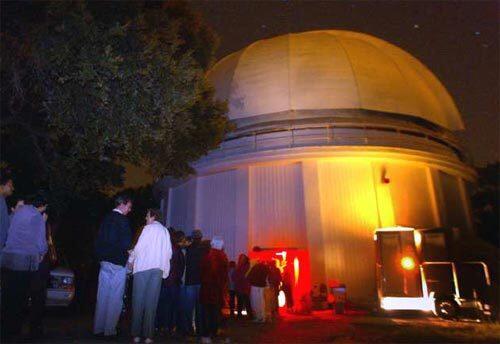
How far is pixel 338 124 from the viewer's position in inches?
699

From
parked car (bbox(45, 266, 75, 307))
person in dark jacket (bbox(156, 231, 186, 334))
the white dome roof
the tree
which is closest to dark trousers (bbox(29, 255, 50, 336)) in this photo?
person in dark jacket (bbox(156, 231, 186, 334))

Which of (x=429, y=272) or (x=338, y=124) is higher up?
(x=338, y=124)

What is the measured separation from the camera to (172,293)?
710 centimetres

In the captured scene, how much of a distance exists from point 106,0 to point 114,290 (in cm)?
608

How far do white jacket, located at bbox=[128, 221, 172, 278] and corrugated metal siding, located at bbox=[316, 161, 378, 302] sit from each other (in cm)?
1093

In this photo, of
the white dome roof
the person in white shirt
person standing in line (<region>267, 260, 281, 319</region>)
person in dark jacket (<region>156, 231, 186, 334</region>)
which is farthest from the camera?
the white dome roof

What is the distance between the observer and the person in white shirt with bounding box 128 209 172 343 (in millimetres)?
5355

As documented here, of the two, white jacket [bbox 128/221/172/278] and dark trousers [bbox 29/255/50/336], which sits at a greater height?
white jacket [bbox 128/221/172/278]

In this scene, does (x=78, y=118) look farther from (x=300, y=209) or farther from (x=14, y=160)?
(x=300, y=209)

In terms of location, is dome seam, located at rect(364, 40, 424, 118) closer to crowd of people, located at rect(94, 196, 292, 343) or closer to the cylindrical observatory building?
the cylindrical observatory building

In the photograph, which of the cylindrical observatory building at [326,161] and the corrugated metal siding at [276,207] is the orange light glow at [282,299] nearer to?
the cylindrical observatory building at [326,161]

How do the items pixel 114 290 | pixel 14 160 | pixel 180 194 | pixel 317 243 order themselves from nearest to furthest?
pixel 114 290, pixel 14 160, pixel 317 243, pixel 180 194

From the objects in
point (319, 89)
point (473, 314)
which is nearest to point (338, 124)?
point (319, 89)

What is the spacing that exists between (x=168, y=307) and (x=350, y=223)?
10765 mm
